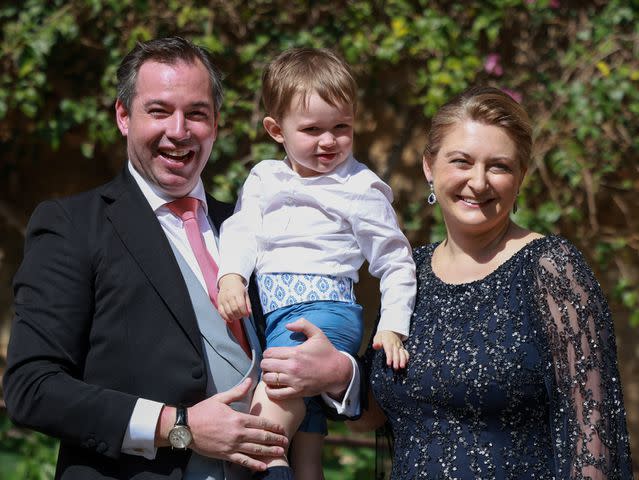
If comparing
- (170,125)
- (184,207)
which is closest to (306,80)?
(170,125)

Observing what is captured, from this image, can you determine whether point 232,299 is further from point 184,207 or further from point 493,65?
point 493,65

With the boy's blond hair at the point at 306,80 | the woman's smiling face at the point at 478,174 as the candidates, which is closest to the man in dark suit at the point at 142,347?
the boy's blond hair at the point at 306,80

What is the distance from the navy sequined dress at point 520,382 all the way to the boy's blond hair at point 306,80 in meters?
0.69

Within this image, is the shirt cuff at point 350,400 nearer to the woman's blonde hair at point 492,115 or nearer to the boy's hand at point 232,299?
the boy's hand at point 232,299

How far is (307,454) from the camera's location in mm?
3016

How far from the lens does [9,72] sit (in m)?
5.85

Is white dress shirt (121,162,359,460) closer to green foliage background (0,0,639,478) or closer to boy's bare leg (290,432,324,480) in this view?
boy's bare leg (290,432,324,480)

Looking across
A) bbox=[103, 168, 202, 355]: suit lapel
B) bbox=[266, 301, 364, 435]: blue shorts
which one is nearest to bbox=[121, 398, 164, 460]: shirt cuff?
bbox=[103, 168, 202, 355]: suit lapel

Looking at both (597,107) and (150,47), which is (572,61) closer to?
(597,107)

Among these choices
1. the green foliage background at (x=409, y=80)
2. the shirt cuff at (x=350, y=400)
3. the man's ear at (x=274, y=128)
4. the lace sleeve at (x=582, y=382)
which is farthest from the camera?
the green foliage background at (x=409, y=80)

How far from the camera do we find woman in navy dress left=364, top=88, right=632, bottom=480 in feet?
8.56

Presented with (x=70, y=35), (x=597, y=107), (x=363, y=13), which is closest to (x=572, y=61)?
(x=597, y=107)

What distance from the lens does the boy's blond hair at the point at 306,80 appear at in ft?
9.97

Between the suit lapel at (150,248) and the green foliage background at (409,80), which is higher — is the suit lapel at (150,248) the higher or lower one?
the lower one
